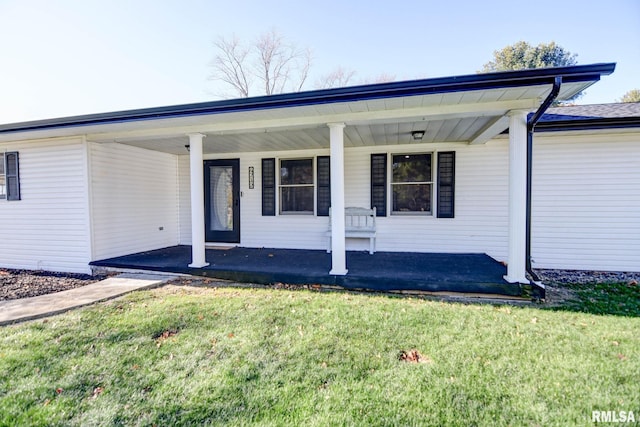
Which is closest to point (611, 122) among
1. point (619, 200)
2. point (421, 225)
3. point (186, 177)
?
point (619, 200)

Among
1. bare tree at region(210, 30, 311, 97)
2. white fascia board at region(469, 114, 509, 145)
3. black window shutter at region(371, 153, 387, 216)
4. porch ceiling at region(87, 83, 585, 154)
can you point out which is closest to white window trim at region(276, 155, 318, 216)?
porch ceiling at region(87, 83, 585, 154)

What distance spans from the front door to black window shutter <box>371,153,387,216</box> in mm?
3249

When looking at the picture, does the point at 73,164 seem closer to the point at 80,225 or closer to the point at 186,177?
the point at 80,225

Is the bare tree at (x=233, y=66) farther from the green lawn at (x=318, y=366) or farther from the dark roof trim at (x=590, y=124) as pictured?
the green lawn at (x=318, y=366)

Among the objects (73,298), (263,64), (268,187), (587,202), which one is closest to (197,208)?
(73,298)

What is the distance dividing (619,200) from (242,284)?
687cm

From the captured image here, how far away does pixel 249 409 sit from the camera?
2014mm

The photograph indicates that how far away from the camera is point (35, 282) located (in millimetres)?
5273

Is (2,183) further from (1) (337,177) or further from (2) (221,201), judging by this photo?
(1) (337,177)

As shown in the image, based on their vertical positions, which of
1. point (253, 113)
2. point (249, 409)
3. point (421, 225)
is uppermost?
point (253, 113)

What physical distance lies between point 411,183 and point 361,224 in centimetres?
139

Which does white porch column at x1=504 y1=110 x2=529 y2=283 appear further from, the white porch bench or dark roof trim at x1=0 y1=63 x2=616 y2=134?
the white porch bench

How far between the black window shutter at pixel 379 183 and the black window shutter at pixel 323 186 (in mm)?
983

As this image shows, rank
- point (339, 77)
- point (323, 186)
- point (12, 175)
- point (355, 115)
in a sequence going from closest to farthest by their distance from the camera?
point (355, 115)
point (12, 175)
point (323, 186)
point (339, 77)
